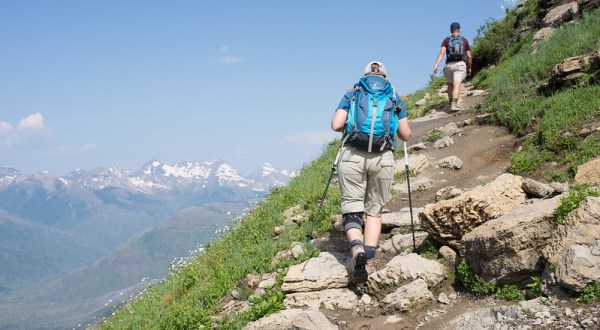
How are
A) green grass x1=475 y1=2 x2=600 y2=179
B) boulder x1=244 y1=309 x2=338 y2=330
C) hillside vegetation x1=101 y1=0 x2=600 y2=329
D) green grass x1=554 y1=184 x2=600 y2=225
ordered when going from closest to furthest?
green grass x1=554 y1=184 x2=600 y2=225
boulder x1=244 y1=309 x2=338 y2=330
hillside vegetation x1=101 y1=0 x2=600 y2=329
green grass x1=475 y1=2 x2=600 y2=179

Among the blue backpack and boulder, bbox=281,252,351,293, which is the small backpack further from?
boulder, bbox=281,252,351,293

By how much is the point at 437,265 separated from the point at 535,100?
24.6 feet

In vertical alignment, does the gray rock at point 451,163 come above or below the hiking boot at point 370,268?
above

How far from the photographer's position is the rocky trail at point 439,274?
16.5 feet

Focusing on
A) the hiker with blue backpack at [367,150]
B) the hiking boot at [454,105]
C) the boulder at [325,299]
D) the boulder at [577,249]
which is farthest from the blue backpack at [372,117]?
the hiking boot at [454,105]

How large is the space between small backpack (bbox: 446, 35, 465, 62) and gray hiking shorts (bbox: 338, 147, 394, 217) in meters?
10.3

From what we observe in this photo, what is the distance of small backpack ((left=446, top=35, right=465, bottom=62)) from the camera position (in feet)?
51.3

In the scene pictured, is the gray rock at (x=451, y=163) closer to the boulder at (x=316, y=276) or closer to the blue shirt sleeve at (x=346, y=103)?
the boulder at (x=316, y=276)

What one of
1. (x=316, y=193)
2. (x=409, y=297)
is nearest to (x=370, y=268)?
(x=409, y=297)

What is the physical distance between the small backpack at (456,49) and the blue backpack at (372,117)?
10.0 metres

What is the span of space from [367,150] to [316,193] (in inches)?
182

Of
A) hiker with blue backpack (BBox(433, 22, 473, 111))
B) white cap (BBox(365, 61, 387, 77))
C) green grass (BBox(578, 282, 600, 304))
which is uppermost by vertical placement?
hiker with blue backpack (BBox(433, 22, 473, 111))

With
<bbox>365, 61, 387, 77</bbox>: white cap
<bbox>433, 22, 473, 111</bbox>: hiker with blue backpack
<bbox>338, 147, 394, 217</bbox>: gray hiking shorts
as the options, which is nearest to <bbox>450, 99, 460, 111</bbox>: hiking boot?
<bbox>433, 22, 473, 111</bbox>: hiker with blue backpack

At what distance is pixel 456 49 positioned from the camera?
15.6 metres
